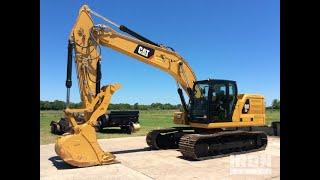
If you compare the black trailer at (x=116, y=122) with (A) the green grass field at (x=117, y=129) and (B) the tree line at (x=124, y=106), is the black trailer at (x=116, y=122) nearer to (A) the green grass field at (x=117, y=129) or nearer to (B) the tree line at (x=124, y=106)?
(A) the green grass field at (x=117, y=129)

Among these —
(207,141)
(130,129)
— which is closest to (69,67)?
(207,141)

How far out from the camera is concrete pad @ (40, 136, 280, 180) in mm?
8938

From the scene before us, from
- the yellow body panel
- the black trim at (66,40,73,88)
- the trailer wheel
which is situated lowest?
the trailer wheel

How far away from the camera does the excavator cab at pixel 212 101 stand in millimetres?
12750

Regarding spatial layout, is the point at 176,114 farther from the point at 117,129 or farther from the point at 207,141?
the point at 117,129

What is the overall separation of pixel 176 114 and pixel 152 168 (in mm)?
4532

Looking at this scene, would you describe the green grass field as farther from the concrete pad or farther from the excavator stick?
the concrete pad

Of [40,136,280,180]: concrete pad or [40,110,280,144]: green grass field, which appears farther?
[40,110,280,144]: green grass field

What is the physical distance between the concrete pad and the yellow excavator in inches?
16.8

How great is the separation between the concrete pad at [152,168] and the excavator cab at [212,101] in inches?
59.7

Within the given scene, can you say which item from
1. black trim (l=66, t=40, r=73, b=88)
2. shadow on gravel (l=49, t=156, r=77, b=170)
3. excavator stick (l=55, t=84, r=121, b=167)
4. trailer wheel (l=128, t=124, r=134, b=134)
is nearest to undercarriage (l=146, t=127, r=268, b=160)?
excavator stick (l=55, t=84, r=121, b=167)
